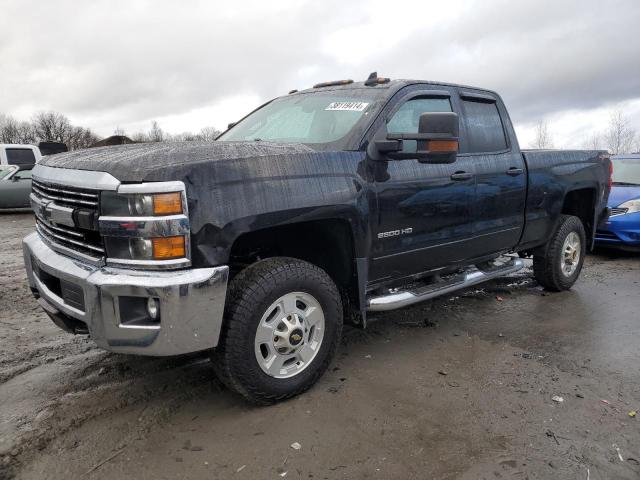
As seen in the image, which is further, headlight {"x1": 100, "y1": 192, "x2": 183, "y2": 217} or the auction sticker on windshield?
the auction sticker on windshield

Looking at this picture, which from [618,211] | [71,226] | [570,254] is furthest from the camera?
[618,211]

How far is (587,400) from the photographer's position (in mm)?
3160

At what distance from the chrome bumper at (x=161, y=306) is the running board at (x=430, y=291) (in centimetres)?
122

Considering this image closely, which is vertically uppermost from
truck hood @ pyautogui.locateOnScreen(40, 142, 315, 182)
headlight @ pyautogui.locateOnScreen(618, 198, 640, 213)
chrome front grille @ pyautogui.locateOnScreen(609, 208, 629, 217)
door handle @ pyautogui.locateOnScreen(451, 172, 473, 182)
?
truck hood @ pyautogui.locateOnScreen(40, 142, 315, 182)

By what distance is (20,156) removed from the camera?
1543 centimetres

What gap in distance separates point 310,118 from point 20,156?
1454 cm

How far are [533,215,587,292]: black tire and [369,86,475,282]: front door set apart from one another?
5.30 ft

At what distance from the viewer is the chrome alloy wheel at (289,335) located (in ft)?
9.66

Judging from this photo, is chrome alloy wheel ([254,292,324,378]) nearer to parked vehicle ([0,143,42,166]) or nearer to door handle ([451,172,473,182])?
door handle ([451,172,473,182])

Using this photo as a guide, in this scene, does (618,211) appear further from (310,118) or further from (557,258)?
(310,118)

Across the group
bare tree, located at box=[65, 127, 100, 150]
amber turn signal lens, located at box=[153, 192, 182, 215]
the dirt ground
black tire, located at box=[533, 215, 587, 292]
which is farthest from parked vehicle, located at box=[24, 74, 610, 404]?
bare tree, located at box=[65, 127, 100, 150]

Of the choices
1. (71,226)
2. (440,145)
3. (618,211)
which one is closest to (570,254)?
(618,211)

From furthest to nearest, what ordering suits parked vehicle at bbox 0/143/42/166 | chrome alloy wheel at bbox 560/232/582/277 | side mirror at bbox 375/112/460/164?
parked vehicle at bbox 0/143/42/166, chrome alloy wheel at bbox 560/232/582/277, side mirror at bbox 375/112/460/164

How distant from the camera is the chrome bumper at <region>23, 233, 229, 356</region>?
2.52 m
